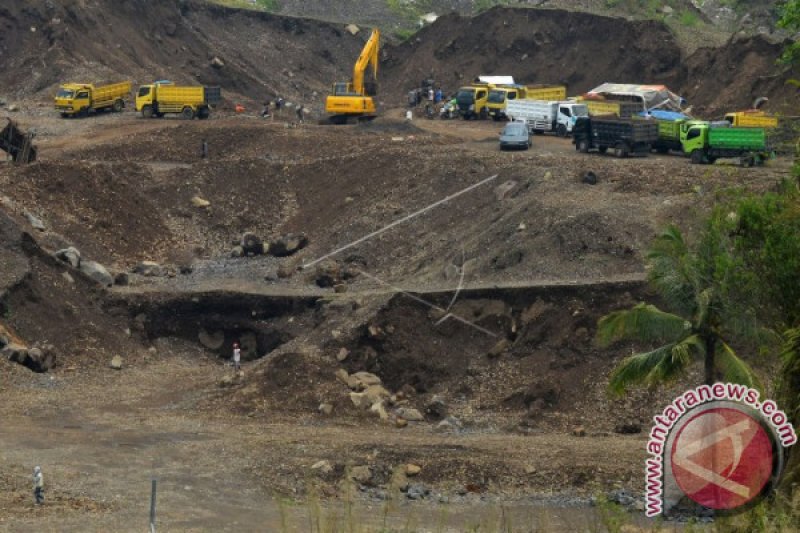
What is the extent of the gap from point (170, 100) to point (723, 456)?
50.1 metres

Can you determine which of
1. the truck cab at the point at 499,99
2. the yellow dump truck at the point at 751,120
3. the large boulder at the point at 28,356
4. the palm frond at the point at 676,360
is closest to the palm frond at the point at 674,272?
the palm frond at the point at 676,360

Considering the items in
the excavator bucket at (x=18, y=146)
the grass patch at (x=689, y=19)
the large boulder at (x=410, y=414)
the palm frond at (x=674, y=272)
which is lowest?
the large boulder at (x=410, y=414)

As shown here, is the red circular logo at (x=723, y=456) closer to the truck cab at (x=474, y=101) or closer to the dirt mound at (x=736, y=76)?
the dirt mound at (x=736, y=76)

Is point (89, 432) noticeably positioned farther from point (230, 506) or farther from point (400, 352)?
point (400, 352)

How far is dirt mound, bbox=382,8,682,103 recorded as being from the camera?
2736 inches

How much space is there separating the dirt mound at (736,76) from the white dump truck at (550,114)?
759 centimetres

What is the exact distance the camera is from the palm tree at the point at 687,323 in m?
21.3

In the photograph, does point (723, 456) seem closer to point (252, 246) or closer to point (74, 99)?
point (252, 246)

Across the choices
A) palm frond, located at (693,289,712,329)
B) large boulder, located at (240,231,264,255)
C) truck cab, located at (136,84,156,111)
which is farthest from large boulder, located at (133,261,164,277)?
palm frond, located at (693,289,712,329)

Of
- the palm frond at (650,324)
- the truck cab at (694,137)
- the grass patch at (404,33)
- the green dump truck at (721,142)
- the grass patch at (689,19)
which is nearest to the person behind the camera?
the palm frond at (650,324)

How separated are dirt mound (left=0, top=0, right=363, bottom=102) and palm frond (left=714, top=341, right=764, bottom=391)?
50.8 metres

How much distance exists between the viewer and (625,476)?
24.1 meters

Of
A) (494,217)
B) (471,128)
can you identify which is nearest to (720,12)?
(471,128)

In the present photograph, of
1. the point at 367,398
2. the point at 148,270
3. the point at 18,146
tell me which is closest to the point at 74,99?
the point at 18,146
